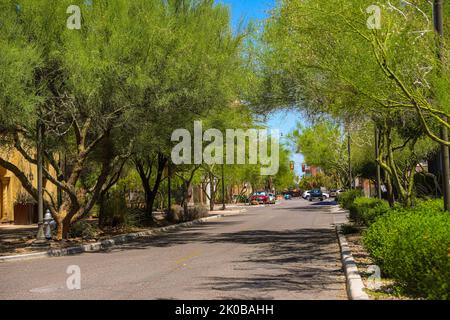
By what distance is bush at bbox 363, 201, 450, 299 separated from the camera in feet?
22.3

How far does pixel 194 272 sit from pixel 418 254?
549cm

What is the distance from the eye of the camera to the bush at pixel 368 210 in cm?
1648

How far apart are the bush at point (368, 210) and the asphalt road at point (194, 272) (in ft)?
4.33

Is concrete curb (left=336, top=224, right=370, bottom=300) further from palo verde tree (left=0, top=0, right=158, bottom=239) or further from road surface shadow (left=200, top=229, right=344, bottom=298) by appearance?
palo verde tree (left=0, top=0, right=158, bottom=239)

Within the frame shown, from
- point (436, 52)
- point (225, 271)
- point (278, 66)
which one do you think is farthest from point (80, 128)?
point (436, 52)

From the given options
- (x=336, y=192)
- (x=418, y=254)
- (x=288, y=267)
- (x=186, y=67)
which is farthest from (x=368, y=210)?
(x=336, y=192)

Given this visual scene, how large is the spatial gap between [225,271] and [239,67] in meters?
9.40

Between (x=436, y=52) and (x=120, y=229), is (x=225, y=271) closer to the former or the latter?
(x=436, y=52)

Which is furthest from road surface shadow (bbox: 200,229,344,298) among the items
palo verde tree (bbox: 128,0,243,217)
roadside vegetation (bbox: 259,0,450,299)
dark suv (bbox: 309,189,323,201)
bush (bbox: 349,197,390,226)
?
dark suv (bbox: 309,189,323,201)

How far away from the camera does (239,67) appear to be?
19797mm

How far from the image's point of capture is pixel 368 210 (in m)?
18.5

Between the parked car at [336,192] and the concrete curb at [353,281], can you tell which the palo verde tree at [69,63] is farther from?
the parked car at [336,192]
